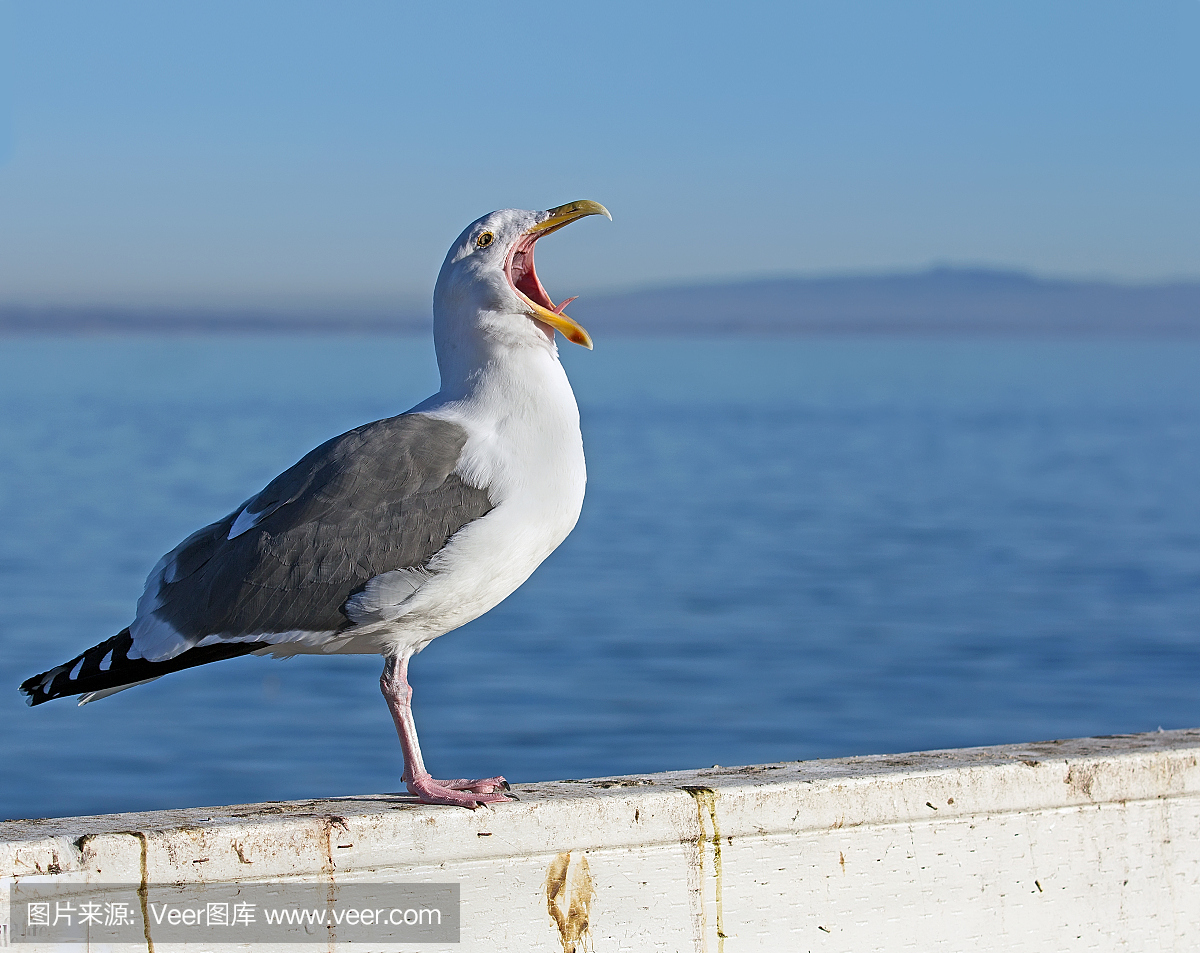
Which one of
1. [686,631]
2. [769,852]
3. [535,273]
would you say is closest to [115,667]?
[535,273]

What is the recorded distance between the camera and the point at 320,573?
176 inches

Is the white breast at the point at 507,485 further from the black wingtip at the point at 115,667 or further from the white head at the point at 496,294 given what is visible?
the black wingtip at the point at 115,667

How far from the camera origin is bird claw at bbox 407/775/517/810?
14.4ft

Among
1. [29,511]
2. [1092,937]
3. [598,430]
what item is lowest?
[1092,937]

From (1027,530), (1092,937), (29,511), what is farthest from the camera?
(29,511)

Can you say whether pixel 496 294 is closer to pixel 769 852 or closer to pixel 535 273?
pixel 535 273

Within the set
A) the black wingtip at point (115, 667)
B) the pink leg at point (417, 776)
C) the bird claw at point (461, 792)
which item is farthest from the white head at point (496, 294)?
the bird claw at point (461, 792)

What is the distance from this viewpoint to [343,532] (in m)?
4.47

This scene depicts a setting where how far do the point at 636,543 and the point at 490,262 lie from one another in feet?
71.0

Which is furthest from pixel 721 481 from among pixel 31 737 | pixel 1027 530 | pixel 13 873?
pixel 13 873

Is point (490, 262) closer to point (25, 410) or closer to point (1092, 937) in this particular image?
point (1092, 937)

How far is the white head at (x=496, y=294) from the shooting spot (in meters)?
4.68

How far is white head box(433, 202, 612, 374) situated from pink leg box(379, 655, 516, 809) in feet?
2.96

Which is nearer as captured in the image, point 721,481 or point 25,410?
point 721,481
